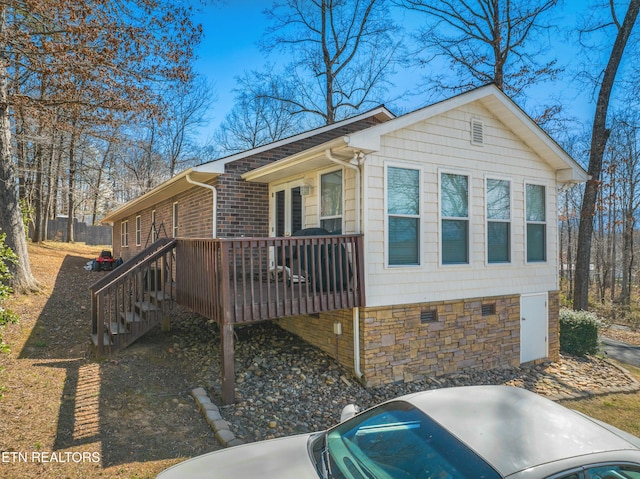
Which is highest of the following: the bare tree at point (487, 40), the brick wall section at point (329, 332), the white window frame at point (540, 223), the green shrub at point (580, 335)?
the bare tree at point (487, 40)

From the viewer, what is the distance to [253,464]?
2.50 meters

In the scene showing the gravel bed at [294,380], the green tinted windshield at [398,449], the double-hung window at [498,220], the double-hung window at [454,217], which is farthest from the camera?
the double-hung window at [498,220]

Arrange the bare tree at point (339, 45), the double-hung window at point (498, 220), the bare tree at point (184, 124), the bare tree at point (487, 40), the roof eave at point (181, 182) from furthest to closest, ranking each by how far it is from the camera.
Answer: the bare tree at point (184, 124)
the bare tree at point (339, 45)
the bare tree at point (487, 40)
the double-hung window at point (498, 220)
the roof eave at point (181, 182)

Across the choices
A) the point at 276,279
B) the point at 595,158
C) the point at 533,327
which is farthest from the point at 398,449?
the point at 595,158

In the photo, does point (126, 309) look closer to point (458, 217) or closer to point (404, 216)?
point (404, 216)

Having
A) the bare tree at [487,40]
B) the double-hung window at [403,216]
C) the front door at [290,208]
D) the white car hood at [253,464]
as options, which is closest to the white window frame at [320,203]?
the front door at [290,208]

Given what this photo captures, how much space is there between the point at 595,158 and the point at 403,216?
9.65 metres

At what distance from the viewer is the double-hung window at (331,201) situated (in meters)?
7.02

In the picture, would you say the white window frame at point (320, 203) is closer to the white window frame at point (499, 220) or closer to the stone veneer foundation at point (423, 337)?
the stone veneer foundation at point (423, 337)

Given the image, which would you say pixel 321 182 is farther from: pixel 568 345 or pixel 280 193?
pixel 568 345

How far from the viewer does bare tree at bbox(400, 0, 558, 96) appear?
1460cm

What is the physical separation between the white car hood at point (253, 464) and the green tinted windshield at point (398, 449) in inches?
7.9

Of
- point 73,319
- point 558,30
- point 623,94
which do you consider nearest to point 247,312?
point 73,319

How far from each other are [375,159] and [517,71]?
1166cm
